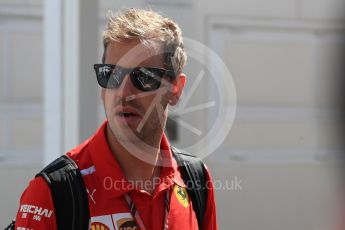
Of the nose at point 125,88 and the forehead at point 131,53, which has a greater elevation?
the forehead at point 131,53

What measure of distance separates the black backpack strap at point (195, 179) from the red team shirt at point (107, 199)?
1.1 inches

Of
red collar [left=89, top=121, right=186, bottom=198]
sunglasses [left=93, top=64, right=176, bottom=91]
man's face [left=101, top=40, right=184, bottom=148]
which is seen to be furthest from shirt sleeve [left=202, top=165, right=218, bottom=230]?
sunglasses [left=93, top=64, right=176, bottom=91]

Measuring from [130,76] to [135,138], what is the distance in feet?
0.59

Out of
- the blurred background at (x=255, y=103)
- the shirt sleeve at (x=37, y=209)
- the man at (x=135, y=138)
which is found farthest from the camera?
the blurred background at (x=255, y=103)

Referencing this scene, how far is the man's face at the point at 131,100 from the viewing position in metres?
1.69

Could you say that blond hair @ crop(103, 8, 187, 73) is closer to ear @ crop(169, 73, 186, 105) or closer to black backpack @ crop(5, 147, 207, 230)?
ear @ crop(169, 73, 186, 105)

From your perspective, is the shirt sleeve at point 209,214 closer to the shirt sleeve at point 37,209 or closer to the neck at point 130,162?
the neck at point 130,162

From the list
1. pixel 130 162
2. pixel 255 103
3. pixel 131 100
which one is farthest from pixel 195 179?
pixel 255 103

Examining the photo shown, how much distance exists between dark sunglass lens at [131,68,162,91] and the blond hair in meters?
0.07

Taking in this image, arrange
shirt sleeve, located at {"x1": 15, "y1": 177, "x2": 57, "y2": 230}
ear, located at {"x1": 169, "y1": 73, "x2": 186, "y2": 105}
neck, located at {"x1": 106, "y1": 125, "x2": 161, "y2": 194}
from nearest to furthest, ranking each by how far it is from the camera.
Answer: shirt sleeve, located at {"x1": 15, "y1": 177, "x2": 57, "y2": 230} → neck, located at {"x1": 106, "y1": 125, "x2": 161, "y2": 194} → ear, located at {"x1": 169, "y1": 73, "x2": 186, "y2": 105}

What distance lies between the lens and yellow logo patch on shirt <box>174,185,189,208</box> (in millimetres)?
1751

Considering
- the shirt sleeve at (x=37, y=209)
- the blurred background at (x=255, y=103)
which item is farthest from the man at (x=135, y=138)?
the blurred background at (x=255, y=103)

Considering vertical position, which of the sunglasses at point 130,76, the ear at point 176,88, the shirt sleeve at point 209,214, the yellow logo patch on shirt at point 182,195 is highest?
the sunglasses at point 130,76

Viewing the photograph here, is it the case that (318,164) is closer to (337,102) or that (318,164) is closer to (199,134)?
(337,102)
